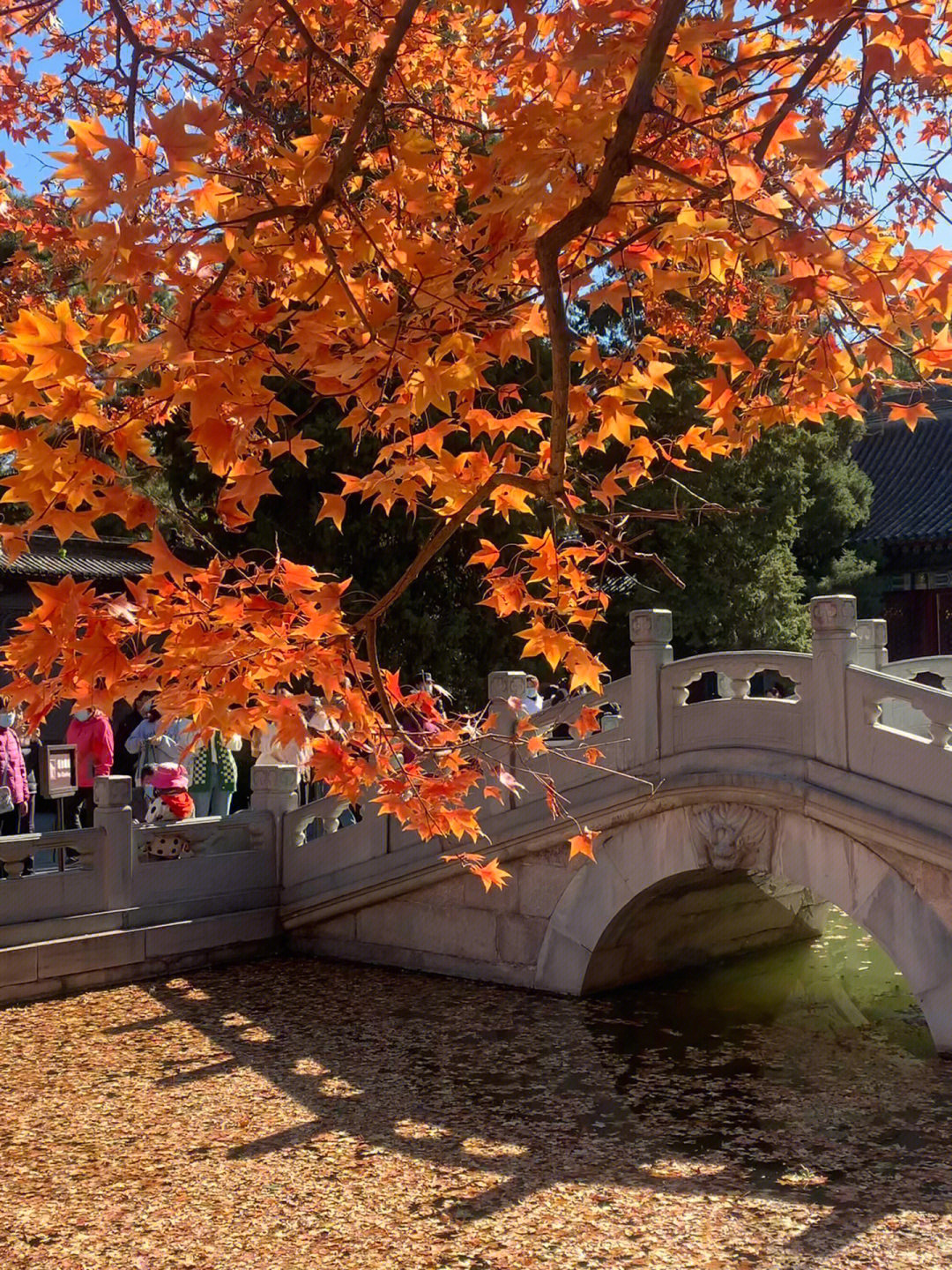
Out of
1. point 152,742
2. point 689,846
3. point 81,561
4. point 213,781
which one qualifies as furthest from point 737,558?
point 81,561

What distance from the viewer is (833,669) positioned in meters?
8.16

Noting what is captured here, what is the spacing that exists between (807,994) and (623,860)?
182cm

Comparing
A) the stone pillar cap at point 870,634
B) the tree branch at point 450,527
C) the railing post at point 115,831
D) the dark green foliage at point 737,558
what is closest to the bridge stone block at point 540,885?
the railing post at point 115,831

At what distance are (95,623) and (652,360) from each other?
184 cm

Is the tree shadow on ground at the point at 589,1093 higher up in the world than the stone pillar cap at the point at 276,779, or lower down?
lower down

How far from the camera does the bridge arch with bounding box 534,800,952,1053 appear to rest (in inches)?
304

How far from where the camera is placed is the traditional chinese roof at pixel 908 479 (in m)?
22.0

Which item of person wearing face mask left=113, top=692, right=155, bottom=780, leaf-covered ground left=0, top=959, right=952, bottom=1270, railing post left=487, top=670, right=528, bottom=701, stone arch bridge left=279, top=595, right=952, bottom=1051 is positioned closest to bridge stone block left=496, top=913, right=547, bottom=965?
stone arch bridge left=279, top=595, right=952, bottom=1051

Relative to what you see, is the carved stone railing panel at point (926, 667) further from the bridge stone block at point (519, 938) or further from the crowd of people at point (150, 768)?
the crowd of people at point (150, 768)

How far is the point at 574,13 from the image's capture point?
3852 millimetres

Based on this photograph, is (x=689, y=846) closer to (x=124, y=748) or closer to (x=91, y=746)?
(x=91, y=746)

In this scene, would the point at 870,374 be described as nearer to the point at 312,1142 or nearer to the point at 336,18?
the point at 336,18

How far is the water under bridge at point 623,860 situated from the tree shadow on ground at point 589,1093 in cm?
47

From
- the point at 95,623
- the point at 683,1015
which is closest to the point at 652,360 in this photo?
the point at 95,623
